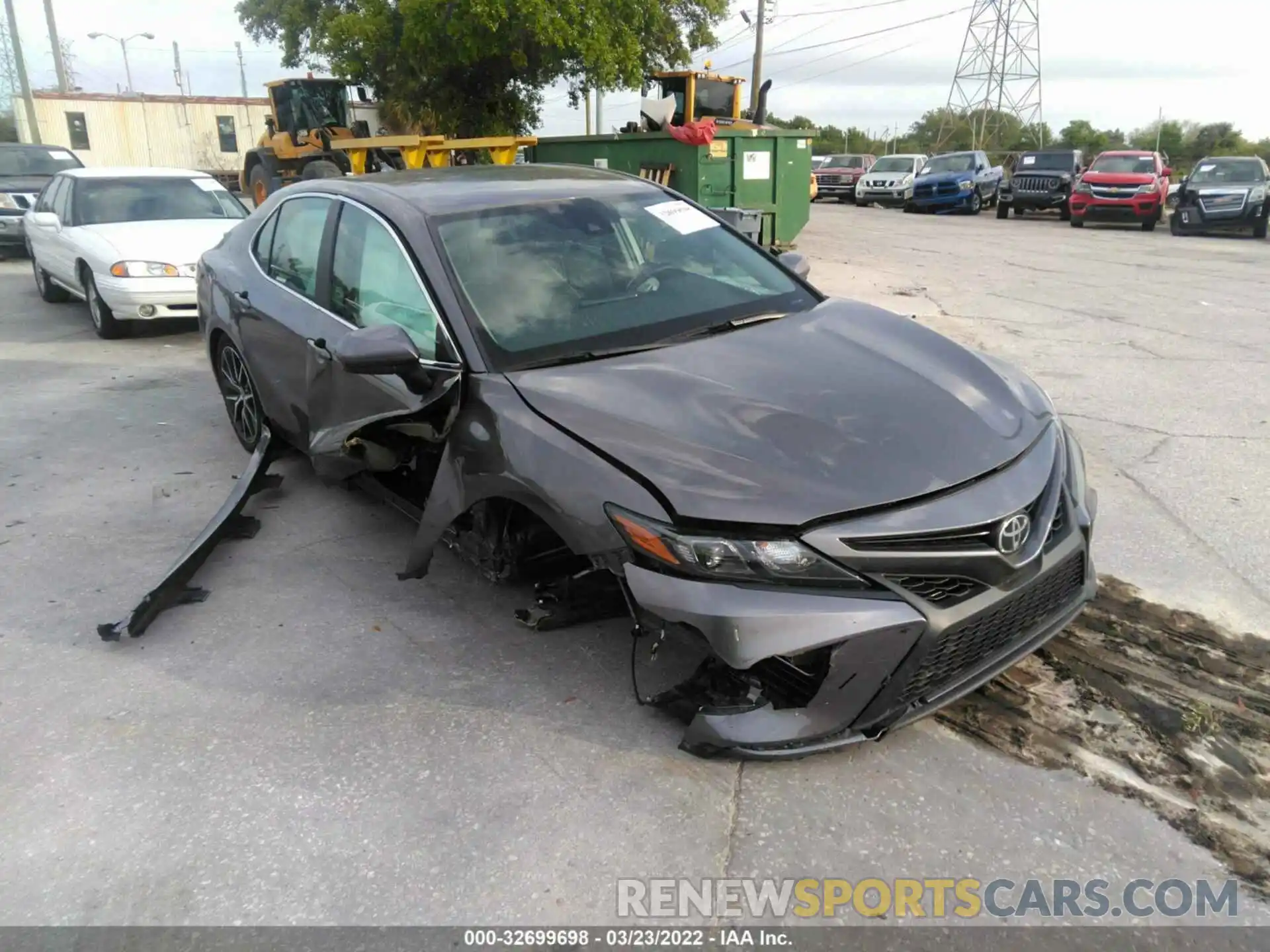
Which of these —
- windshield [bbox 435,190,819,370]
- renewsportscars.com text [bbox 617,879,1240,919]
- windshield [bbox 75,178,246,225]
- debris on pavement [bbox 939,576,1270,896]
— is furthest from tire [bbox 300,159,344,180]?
renewsportscars.com text [bbox 617,879,1240,919]

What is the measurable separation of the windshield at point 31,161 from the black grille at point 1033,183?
21373mm

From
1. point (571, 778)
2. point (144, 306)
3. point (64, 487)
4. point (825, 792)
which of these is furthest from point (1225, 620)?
point (144, 306)

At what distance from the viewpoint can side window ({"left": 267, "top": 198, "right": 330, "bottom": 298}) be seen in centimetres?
433

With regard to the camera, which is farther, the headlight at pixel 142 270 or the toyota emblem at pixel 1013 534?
the headlight at pixel 142 270

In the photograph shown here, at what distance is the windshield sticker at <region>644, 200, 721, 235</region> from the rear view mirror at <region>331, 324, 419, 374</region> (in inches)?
54.9

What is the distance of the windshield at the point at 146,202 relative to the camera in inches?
377

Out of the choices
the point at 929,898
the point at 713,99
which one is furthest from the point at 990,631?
the point at 713,99

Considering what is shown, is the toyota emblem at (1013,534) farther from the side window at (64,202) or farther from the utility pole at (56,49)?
the utility pole at (56,49)

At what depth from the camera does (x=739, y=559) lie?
2479 mm

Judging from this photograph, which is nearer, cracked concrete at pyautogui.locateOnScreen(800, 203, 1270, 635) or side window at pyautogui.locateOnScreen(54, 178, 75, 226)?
cracked concrete at pyautogui.locateOnScreen(800, 203, 1270, 635)

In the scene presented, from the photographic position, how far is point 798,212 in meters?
14.9

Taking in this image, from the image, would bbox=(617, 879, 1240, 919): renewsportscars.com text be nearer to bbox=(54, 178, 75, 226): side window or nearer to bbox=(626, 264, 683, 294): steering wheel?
bbox=(626, 264, 683, 294): steering wheel

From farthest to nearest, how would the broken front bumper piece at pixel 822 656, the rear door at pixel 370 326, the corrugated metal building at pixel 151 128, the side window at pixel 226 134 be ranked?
1. the side window at pixel 226 134
2. the corrugated metal building at pixel 151 128
3. the rear door at pixel 370 326
4. the broken front bumper piece at pixel 822 656

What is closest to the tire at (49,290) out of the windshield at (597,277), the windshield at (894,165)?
the windshield at (597,277)
